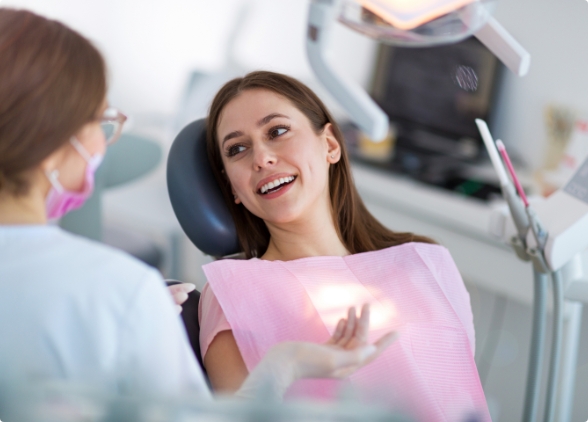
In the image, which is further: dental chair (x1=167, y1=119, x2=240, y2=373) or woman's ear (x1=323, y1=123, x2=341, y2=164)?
woman's ear (x1=323, y1=123, x2=341, y2=164)

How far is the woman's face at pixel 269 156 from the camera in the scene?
1.34 metres

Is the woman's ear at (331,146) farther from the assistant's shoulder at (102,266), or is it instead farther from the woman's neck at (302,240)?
the assistant's shoulder at (102,266)

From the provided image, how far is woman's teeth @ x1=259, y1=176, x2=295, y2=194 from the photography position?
52.8 inches

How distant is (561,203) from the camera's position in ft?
4.73

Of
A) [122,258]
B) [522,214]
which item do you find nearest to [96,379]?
[122,258]

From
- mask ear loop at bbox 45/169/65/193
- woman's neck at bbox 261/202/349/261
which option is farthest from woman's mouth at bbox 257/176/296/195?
mask ear loop at bbox 45/169/65/193

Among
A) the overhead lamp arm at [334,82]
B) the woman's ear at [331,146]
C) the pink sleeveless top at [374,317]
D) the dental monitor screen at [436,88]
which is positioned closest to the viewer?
the overhead lamp arm at [334,82]

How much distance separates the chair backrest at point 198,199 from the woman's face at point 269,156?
5 cm

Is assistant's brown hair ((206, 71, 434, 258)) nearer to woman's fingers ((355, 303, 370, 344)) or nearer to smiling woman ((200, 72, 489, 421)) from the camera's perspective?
smiling woman ((200, 72, 489, 421))

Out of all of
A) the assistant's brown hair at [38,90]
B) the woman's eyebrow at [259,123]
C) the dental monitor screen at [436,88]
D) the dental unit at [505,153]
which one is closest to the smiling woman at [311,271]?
the woman's eyebrow at [259,123]

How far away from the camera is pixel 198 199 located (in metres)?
1.35

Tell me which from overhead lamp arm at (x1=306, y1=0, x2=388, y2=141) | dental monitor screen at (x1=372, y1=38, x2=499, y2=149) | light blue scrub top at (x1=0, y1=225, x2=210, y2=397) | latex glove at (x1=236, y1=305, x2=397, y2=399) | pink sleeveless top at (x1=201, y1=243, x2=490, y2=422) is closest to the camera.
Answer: light blue scrub top at (x1=0, y1=225, x2=210, y2=397)

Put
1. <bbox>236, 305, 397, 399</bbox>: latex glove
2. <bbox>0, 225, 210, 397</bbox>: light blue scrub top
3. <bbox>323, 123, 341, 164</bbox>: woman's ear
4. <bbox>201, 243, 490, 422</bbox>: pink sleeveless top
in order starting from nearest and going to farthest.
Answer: <bbox>0, 225, 210, 397</bbox>: light blue scrub top, <bbox>236, 305, 397, 399</bbox>: latex glove, <bbox>201, 243, 490, 422</bbox>: pink sleeveless top, <bbox>323, 123, 341, 164</bbox>: woman's ear

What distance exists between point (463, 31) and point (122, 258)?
2.29ft
